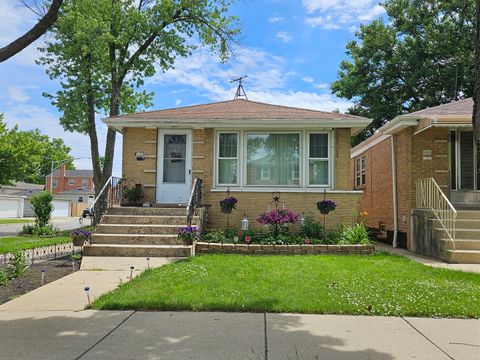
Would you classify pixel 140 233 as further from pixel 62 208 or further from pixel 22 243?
pixel 62 208

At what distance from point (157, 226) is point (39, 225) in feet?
29.3

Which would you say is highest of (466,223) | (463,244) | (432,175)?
(432,175)

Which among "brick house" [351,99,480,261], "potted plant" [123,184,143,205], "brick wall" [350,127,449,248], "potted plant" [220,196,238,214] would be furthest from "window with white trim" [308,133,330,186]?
"potted plant" [123,184,143,205]

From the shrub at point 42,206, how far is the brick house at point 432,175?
13.0 m

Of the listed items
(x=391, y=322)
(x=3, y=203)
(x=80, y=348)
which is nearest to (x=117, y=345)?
(x=80, y=348)

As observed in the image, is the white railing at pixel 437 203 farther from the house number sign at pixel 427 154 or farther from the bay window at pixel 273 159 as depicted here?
the bay window at pixel 273 159

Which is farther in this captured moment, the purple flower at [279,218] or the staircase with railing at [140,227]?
the purple flower at [279,218]

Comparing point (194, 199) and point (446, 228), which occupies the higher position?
point (194, 199)

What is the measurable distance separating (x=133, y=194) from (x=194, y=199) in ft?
7.38

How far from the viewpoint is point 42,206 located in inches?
653

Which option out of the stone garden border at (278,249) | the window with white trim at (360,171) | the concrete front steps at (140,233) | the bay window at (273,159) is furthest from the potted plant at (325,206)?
the window with white trim at (360,171)

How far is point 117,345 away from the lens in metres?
4.04

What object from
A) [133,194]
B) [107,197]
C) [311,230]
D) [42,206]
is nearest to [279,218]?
[311,230]

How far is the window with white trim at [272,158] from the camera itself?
40.2 feet
